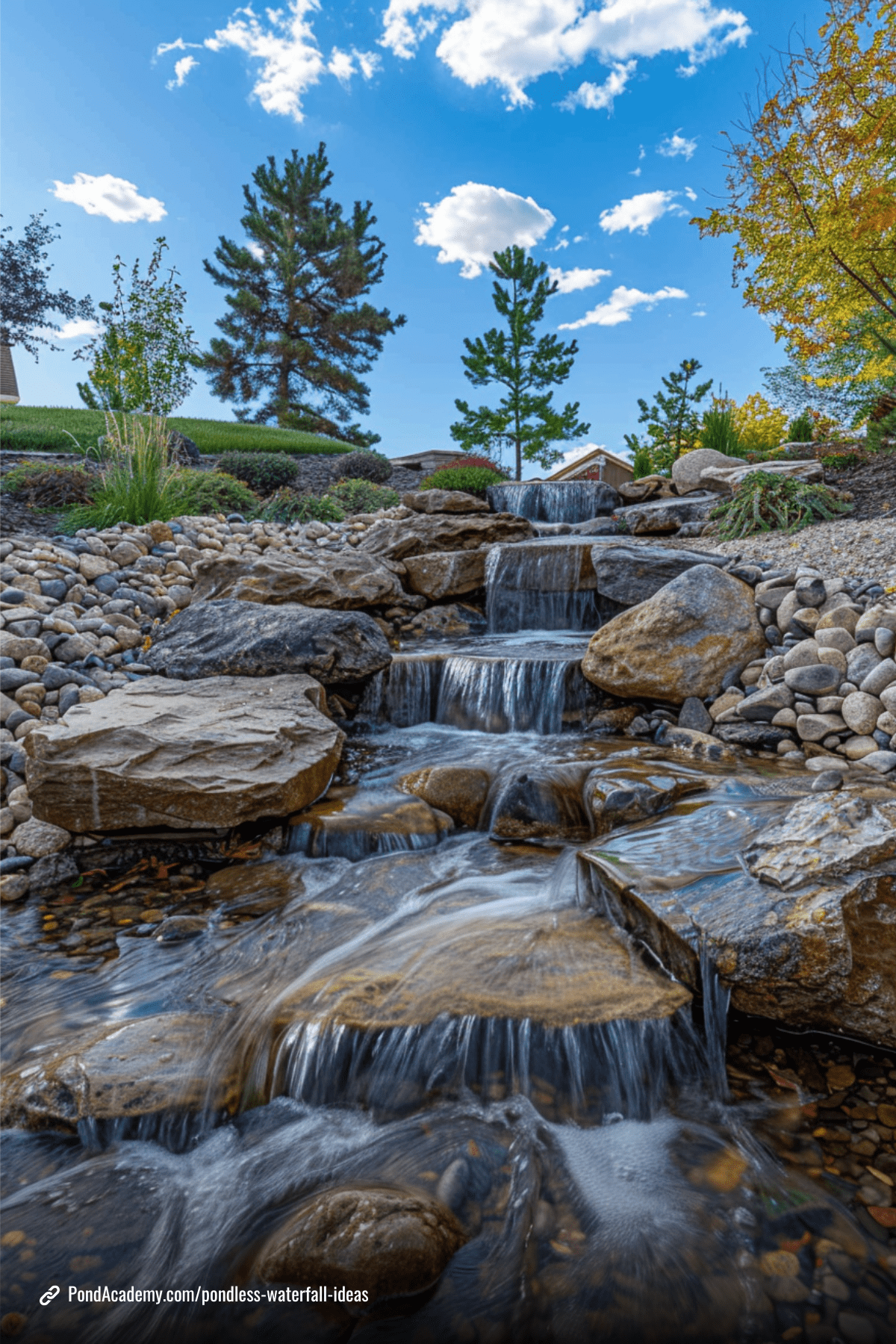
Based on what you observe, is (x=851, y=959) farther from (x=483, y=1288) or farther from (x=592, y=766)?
(x=592, y=766)

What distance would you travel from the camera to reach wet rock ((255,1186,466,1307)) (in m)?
1.46

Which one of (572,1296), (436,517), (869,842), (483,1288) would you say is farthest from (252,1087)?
(436,517)

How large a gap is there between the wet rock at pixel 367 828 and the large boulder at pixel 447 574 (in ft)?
12.9

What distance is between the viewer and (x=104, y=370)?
9281 mm

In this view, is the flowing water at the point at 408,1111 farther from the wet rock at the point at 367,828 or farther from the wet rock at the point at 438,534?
the wet rock at the point at 438,534

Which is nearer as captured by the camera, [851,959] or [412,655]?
[851,959]

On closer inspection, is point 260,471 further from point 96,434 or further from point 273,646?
point 273,646

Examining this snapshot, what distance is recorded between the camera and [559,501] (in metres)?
11.7

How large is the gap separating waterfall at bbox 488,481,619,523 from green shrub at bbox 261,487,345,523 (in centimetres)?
315

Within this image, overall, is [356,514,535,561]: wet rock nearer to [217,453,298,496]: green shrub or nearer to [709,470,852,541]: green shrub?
[709,470,852,541]: green shrub

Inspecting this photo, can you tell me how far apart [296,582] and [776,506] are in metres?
5.66

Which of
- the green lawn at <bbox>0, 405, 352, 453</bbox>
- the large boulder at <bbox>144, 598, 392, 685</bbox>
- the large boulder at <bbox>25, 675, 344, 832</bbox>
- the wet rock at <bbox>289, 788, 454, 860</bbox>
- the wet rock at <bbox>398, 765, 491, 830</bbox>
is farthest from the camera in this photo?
the green lawn at <bbox>0, 405, 352, 453</bbox>

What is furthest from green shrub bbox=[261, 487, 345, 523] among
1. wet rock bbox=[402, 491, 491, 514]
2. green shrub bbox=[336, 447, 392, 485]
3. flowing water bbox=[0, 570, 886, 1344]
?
flowing water bbox=[0, 570, 886, 1344]

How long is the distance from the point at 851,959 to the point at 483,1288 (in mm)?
1366
